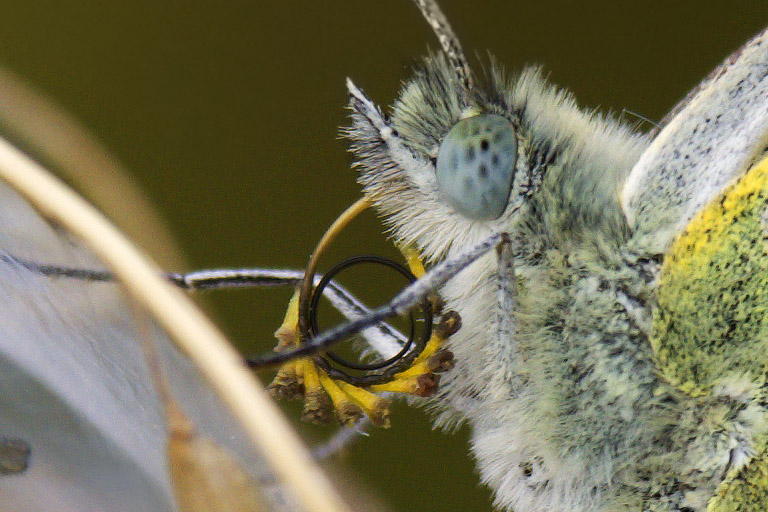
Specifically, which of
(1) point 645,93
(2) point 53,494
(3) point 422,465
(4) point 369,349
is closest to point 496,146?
(4) point 369,349

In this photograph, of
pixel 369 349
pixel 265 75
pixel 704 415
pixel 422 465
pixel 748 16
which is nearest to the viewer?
pixel 704 415

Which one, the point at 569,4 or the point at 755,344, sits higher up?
the point at 569,4

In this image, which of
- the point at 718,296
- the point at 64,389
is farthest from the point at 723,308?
the point at 64,389

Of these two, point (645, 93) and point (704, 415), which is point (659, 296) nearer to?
point (704, 415)

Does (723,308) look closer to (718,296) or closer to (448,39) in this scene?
(718,296)

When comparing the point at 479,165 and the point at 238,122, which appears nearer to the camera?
the point at 479,165

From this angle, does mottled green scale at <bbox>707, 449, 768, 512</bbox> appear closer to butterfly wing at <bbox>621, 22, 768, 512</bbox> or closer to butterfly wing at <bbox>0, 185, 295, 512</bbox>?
butterfly wing at <bbox>621, 22, 768, 512</bbox>
